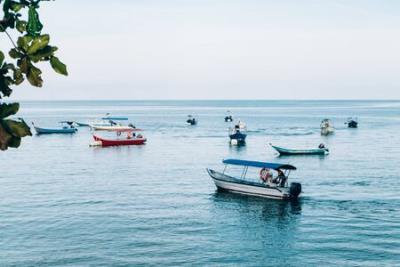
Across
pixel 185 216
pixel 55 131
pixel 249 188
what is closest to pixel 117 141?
pixel 55 131
